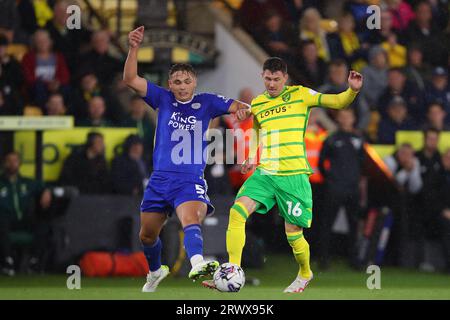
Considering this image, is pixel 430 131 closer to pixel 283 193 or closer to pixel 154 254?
pixel 283 193

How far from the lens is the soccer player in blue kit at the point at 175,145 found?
35.0 ft

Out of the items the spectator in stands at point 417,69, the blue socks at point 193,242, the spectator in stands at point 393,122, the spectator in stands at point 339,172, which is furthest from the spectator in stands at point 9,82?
the spectator in stands at point 417,69

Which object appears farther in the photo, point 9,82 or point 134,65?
point 9,82

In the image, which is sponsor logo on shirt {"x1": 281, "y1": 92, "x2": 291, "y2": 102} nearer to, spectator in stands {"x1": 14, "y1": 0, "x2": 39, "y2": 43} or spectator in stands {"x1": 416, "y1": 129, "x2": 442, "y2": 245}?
spectator in stands {"x1": 416, "y1": 129, "x2": 442, "y2": 245}

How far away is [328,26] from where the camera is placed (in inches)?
765

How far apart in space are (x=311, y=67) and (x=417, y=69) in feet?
5.31

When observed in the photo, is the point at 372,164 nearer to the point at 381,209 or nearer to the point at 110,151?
the point at 381,209

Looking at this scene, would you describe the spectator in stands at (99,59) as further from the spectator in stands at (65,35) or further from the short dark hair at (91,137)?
the short dark hair at (91,137)

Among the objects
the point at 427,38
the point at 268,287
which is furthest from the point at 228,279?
the point at 427,38

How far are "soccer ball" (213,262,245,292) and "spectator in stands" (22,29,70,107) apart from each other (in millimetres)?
6060

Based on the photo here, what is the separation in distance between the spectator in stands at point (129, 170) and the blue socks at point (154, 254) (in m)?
3.62

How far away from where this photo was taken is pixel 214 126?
1514 cm

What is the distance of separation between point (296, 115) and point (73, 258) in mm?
4161

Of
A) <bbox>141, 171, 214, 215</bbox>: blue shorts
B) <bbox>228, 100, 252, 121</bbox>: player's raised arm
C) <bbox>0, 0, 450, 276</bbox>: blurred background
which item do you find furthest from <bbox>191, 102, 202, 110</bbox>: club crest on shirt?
<bbox>0, 0, 450, 276</bbox>: blurred background
